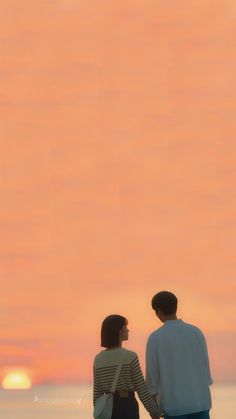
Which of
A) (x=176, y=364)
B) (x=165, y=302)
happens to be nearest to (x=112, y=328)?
(x=165, y=302)

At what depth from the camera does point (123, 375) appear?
10.9 m

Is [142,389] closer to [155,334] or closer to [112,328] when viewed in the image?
[155,334]

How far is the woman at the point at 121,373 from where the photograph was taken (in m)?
10.8

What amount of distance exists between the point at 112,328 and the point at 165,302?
66cm

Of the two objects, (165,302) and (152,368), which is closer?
(165,302)

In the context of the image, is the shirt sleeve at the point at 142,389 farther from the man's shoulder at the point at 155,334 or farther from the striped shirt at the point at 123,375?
the man's shoulder at the point at 155,334

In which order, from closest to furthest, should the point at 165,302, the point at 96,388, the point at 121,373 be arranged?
the point at 165,302
the point at 121,373
the point at 96,388

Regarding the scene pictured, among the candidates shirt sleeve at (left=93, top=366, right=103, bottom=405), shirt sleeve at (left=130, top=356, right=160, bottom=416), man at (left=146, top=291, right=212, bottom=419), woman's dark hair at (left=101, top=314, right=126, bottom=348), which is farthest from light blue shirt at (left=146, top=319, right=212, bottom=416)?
shirt sleeve at (left=93, top=366, right=103, bottom=405)

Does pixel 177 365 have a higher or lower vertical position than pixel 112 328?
lower

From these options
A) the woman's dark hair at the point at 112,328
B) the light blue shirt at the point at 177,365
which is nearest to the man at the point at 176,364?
the light blue shirt at the point at 177,365

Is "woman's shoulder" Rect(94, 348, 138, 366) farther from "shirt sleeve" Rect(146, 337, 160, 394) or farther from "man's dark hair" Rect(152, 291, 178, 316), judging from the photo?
"man's dark hair" Rect(152, 291, 178, 316)

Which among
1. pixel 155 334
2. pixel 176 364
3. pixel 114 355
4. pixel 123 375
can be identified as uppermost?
pixel 155 334

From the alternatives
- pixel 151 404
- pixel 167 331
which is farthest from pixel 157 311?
pixel 151 404

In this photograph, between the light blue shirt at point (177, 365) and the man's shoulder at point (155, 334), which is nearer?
the light blue shirt at point (177, 365)
